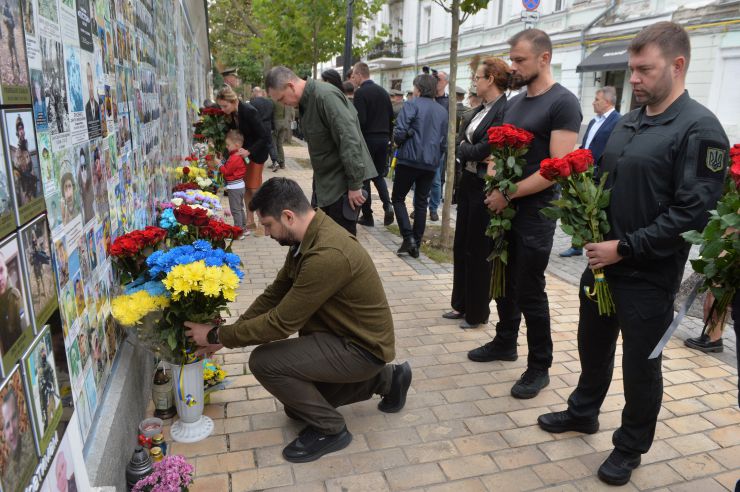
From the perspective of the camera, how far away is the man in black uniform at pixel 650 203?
239 cm

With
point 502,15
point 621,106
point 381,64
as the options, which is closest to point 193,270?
point 621,106

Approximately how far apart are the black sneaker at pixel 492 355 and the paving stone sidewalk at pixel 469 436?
0.20 feet

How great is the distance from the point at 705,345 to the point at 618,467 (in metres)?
2.23

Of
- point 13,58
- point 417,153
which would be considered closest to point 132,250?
point 13,58

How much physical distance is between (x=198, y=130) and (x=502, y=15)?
1997 centimetres

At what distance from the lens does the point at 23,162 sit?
1513 millimetres

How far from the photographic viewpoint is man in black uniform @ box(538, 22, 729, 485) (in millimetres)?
2395

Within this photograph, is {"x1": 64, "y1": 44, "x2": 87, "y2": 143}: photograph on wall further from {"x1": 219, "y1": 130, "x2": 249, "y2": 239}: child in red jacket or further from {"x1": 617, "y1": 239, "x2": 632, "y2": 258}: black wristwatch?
{"x1": 219, "y1": 130, "x2": 249, "y2": 239}: child in red jacket

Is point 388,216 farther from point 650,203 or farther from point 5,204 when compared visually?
point 5,204

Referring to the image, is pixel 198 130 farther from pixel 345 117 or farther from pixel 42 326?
→ pixel 42 326

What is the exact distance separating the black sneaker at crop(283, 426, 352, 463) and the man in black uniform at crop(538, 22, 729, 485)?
1.36m

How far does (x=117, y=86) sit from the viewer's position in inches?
122

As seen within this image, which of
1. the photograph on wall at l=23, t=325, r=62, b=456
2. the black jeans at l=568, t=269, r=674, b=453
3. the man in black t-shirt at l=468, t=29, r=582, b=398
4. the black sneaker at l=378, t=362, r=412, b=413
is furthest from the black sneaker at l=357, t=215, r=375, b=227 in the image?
the photograph on wall at l=23, t=325, r=62, b=456

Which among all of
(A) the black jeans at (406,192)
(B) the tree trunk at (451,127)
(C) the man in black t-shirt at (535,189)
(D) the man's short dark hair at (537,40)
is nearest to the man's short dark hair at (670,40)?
(C) the man in black t-shirt at (535,189)
